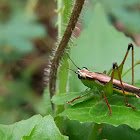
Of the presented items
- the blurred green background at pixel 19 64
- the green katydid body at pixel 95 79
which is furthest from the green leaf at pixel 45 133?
the blurred green background at pixel 19 64

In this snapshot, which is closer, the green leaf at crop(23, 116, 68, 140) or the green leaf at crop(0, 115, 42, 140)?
the green leaf at crop(23, 116, 68, 140)

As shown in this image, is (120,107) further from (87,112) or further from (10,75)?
(10,75)

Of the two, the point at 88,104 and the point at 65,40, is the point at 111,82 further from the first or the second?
the point at 65,40

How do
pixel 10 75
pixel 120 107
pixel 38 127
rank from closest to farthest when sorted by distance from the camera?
pixel 38 127
pixel 120 107
pixel 10 75

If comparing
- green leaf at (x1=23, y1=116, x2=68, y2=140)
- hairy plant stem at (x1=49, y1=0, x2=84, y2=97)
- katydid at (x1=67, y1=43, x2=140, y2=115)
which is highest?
hairy plant stem at (x1=49, y1=0, x2=84, y2=97)

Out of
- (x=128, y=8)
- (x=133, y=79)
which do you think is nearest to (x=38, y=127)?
(x=133, y=79)

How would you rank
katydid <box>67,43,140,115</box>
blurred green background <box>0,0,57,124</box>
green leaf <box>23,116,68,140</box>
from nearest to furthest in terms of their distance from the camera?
green leaf <box>23,116,68,140</box> → katydid <box>67,43,140,115</box> → blurred green background <box>0,0,57,124</box>

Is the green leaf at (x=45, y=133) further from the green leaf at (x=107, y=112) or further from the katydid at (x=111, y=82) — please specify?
the katydid at (x=111, y=82)

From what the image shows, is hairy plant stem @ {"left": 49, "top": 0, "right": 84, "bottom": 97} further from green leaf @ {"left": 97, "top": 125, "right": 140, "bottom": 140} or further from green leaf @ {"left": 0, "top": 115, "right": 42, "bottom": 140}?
green leaf @ {"left": 97, "top": 125, "right": 140, "bottom": 140}

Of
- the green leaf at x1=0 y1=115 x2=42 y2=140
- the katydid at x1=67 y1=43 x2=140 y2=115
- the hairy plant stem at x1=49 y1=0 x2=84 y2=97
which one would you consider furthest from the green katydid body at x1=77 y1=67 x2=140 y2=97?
the green leaf at x1=0 y1=115 x2=42 y2=140

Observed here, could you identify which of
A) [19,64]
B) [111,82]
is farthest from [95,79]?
[19,64]
